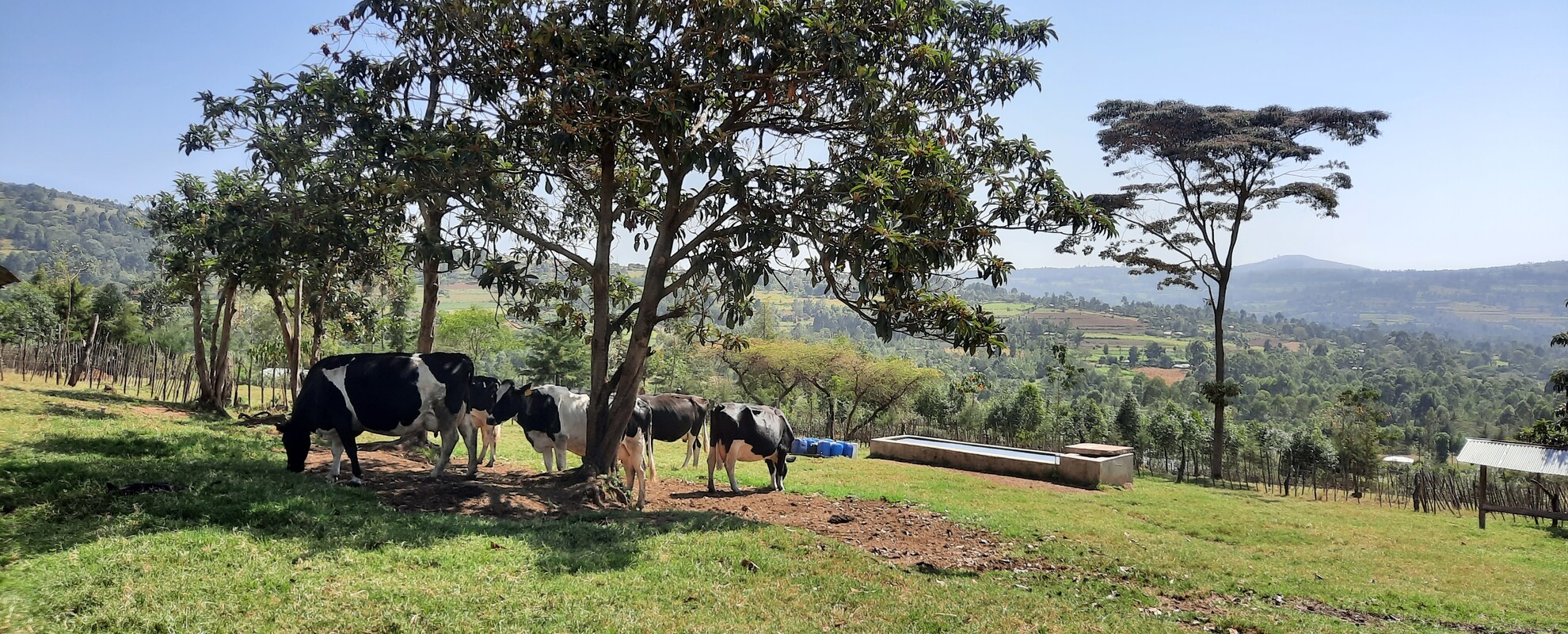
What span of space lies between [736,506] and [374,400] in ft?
18.1

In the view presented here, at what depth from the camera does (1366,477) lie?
32.2 m

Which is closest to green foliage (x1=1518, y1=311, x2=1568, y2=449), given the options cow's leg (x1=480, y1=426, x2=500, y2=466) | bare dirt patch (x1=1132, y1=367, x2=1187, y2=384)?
cow's leg (x1=480, y1=426, x2=500, y2=466)

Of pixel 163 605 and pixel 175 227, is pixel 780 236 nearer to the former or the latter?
pixel 163 605

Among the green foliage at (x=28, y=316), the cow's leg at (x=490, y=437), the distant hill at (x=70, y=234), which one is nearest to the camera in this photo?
Answer: the cow's leg at (x=490, y=437)

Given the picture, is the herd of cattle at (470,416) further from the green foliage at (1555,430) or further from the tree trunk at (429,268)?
the green foliage at (1555,430)

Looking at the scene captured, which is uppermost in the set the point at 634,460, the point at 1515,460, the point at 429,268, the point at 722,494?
the point at 429,268

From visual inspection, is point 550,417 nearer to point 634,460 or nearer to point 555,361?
point 634,460

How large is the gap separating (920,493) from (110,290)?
49.2 m

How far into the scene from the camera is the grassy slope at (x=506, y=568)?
5199 millimetres

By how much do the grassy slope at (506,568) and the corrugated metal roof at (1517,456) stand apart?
20.0 ft

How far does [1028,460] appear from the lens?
2231 cm

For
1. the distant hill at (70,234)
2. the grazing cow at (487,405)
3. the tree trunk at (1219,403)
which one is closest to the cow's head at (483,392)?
the grazing cow at (487,405)

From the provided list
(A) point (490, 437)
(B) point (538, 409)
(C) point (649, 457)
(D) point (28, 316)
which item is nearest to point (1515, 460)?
(C) point (649, 457)

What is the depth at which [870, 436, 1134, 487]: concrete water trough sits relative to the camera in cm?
2120
